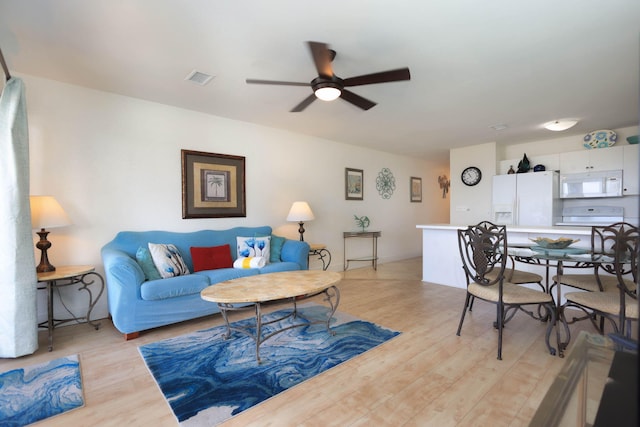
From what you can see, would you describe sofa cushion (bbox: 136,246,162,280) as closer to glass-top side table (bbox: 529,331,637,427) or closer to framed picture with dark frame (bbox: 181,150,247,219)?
framed picture with dark frame (bbox: 181,150,247,219)

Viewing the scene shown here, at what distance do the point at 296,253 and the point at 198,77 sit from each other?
2.22 metres

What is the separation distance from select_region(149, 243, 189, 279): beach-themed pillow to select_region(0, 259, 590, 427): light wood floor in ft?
1.75

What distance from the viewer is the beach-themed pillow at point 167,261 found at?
9.80ft

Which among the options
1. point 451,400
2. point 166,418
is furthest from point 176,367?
point 451,400

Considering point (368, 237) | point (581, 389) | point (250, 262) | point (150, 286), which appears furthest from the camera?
point (368, 237)

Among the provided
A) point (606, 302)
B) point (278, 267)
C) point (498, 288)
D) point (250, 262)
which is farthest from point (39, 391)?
point (606, 302)

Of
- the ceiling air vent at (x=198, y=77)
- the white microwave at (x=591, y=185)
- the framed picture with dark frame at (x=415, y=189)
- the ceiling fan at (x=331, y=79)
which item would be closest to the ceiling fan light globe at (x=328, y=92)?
the ceiling fan at (x=331, y=79)

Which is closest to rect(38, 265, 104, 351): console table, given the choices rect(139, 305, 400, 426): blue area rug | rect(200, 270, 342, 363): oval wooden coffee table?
rect(139, 305, 400, 426): blue area rug

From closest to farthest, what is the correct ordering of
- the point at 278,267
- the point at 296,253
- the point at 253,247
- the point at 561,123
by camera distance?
the point at 278,267 < the point at 253,247 < the point at 296,253 < the point at 561,123

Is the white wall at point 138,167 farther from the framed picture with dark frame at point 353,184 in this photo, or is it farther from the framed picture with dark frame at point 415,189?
the framed picture with dark frame at point 415,189

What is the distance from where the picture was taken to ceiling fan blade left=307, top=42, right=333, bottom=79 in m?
1.92

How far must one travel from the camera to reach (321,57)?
6.70 ft

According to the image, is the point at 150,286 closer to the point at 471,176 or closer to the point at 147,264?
the point at 147,264

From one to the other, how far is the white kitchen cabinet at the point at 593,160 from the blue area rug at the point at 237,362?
182 inches
